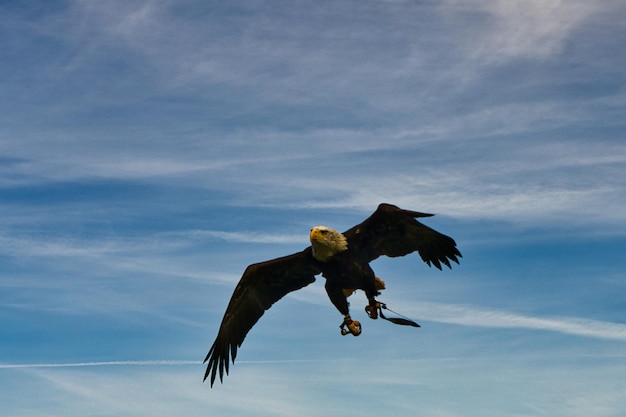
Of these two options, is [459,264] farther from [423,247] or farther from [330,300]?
[330,300]

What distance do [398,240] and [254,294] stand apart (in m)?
3.47

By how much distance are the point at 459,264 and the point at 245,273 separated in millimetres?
4365

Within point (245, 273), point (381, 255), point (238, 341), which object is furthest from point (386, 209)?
point (238, 341)

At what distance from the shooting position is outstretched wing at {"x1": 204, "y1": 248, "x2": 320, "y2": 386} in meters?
16.1

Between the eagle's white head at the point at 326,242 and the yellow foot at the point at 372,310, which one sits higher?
the eagle's white head at the point at 326,242

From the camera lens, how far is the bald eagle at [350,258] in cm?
1443

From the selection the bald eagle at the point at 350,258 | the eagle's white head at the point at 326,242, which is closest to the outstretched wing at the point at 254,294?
the bald eagle at the point at 350,258

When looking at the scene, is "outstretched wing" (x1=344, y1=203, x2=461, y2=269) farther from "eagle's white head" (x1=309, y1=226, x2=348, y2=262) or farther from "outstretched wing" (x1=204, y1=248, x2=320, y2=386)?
"outstretched wing" (x1=204, y1=248, x2=320, y2=386)

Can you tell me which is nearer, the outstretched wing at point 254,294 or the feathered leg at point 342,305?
the feathered leg at point 342,305

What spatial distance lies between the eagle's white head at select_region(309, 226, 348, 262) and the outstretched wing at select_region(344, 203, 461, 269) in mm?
354

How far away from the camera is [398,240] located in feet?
49.5

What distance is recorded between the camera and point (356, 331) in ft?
46.6

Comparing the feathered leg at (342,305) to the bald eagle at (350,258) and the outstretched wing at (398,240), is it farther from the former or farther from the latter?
the outstretched wing at (398,240)

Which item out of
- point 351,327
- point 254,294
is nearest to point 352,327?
point 351,327
